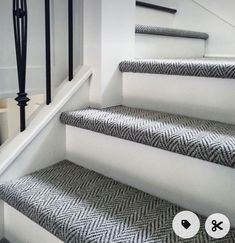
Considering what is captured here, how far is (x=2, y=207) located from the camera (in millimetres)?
1104

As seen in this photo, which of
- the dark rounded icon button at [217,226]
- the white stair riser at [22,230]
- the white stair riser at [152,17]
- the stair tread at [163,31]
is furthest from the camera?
the white stair riser at [152,17]

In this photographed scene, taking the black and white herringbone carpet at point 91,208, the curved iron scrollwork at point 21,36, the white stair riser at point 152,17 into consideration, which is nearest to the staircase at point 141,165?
the black and white herringbone carpet at point 91,208

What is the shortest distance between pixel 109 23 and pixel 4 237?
88cm

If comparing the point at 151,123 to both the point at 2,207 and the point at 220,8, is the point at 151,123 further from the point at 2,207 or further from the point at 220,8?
the point at 220,8

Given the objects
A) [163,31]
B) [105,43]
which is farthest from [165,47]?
[105,43]

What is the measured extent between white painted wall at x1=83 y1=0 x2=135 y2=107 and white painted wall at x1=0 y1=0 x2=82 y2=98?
7 cm

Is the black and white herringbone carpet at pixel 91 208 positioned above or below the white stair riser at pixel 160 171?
below

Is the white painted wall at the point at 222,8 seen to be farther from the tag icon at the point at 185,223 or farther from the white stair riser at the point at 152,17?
the tag icon at the point at 185,223

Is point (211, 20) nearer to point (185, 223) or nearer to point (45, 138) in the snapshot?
point (45, 138)

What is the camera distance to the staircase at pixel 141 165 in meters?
0.82

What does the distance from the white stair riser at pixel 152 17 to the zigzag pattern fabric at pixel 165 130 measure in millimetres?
772

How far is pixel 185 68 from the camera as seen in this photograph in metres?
1.11

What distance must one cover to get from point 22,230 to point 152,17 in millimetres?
1404

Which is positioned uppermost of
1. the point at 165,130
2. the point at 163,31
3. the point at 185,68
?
the point at 163,31
